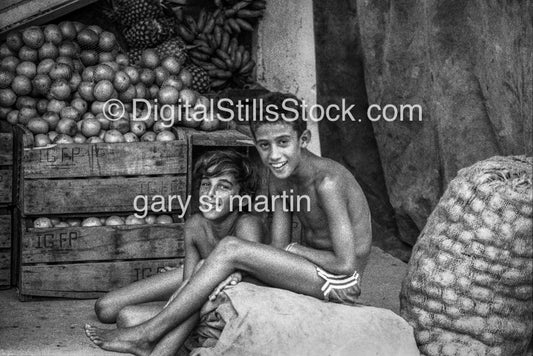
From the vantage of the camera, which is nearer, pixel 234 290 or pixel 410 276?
pixel 234 290

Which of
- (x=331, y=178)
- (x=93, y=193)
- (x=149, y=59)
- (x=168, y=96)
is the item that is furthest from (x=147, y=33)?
(x=331, y=178)

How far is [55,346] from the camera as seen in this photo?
191 inches

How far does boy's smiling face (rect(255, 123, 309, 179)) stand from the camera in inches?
174

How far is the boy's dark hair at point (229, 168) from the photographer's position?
4730 mm

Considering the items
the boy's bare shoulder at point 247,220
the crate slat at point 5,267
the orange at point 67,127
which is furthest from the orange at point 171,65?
the boy's bare shoulder at point 247,220

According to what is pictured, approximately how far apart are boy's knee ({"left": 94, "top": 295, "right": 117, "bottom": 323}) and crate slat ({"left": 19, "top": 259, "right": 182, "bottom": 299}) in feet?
1.57

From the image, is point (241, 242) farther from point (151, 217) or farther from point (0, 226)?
point (0, 226)

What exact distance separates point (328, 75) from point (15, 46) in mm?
2108

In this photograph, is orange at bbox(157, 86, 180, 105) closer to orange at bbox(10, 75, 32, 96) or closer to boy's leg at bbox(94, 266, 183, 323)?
orange at bbox(10, 75, 32, 96)

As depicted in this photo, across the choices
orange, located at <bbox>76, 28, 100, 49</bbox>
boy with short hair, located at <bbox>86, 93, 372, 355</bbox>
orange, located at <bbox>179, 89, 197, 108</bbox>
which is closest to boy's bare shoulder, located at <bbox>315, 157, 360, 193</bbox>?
boy with short hair, located at <bbox>86, 93, 372, 355</bbox>

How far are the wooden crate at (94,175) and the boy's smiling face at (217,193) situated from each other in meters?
1.13

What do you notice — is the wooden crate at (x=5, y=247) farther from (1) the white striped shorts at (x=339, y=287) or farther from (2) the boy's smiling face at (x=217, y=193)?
(1) the white striped shorts at (x=339, y=287)

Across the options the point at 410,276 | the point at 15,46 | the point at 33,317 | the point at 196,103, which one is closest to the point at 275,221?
the point at 410,276

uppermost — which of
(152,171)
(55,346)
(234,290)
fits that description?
(152,171)
